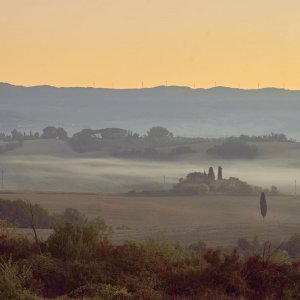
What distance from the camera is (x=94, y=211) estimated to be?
5561 inches

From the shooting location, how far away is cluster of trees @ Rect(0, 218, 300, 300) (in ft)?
73.6

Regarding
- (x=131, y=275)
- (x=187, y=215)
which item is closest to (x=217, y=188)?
(x=187, y=215)

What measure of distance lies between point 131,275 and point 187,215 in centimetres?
11864

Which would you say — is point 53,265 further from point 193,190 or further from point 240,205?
point 193,190

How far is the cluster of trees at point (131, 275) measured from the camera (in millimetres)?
22438

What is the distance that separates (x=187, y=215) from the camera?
142 meters

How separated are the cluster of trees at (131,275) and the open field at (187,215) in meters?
71.8

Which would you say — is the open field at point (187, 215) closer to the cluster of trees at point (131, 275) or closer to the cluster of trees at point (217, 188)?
the cluster of trees at point (217, 188)

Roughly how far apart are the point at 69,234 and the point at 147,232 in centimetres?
8642

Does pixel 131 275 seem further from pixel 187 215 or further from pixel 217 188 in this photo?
pixel 217 188

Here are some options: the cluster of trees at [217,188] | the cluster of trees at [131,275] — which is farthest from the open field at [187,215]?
the cluster of trees at [131,275]

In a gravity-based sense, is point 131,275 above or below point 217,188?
above

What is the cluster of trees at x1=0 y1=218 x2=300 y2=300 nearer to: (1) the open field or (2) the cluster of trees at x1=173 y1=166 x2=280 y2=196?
(1) the open field

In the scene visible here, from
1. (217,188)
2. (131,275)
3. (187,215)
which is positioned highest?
(131,275)
